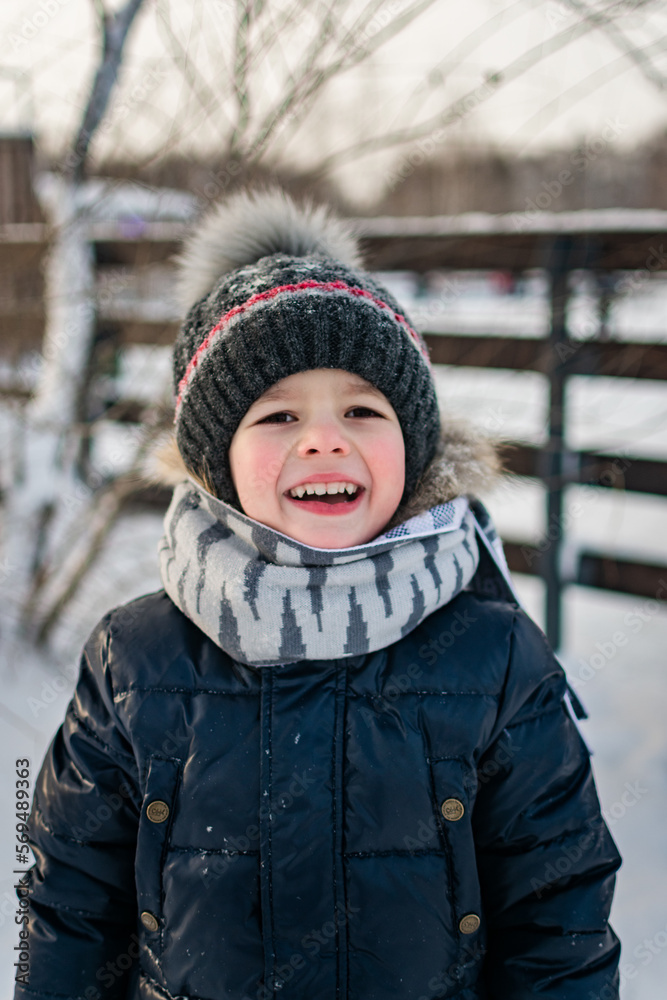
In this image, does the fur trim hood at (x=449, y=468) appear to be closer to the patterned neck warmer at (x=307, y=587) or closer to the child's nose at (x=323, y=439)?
the patterned neck warmer at (x=307, y=587)

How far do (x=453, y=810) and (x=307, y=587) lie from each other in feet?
1.19

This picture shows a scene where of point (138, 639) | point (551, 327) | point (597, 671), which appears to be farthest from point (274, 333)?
point (597, 671)

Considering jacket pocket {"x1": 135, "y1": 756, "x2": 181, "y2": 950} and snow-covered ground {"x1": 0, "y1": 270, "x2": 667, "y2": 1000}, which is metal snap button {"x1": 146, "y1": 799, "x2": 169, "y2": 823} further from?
snow-covered ground {"x1": 0, "y1": 270, "x2": 667, "y2": 1000}

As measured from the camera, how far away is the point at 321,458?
1022 mm

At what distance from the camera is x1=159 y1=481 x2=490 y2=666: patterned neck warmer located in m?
1.01

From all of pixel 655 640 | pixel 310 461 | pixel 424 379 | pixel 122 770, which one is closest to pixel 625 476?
pixel 655 640

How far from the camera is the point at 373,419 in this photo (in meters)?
1.10

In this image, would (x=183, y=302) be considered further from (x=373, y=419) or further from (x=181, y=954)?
(x=181, y=954)

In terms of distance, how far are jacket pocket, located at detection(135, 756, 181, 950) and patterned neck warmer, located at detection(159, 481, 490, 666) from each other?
19 centimetres

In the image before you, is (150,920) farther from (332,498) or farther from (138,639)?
(332,498)

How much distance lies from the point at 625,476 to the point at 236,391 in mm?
2189

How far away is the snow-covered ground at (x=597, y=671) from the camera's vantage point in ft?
5.51

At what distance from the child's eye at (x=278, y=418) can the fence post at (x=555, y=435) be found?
1.94m

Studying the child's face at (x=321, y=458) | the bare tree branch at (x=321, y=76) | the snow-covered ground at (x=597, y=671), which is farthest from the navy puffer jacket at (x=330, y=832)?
the bare tree branch at (x=321, y=76)
